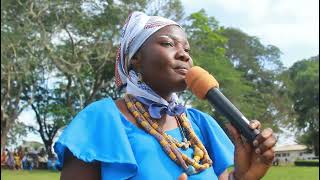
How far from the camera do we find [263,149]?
1.68m

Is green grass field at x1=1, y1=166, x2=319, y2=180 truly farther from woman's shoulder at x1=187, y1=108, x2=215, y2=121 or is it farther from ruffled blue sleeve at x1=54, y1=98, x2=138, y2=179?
ruffled blue sleeve at x1=54, y1=98, x2=138, y2=179

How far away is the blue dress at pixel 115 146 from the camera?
2.02 m

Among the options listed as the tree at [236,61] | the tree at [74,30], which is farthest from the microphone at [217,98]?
the tree at [74,30]

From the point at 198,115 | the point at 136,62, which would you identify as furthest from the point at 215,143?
the point at 136,62

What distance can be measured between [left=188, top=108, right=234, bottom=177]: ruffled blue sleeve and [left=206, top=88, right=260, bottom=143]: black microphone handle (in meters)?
0.55

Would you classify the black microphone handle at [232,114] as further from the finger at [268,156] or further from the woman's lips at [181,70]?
the woman's lips at [181,70]

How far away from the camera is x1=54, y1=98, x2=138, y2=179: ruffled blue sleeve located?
2008 mm

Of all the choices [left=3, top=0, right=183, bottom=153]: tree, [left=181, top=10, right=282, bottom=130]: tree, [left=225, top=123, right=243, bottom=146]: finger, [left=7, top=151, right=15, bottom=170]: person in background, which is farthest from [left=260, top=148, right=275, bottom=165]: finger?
[left=7, top=151, right=15, bottom=170]: person in background

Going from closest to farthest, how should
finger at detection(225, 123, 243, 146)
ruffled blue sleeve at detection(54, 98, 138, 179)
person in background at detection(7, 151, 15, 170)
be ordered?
1. finger at detection(225, 123, 243, 146)
2. ruffled blue sleeve at detection(54, 98, 138, 179)
3. person in background at detection(7, 151, 15, 170)

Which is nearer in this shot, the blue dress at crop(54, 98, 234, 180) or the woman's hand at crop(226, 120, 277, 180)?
the woman's hand at crop(226, 120, 277, 180)

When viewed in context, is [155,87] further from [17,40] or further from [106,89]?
[106,89]

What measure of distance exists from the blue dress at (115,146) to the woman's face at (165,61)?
0.18 metres

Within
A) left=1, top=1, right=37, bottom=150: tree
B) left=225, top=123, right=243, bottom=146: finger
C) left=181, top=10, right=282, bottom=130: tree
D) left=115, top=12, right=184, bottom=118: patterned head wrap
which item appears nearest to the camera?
left=225, top=123, right=243, bottom=146: finger

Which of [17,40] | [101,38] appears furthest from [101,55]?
[17,40]
